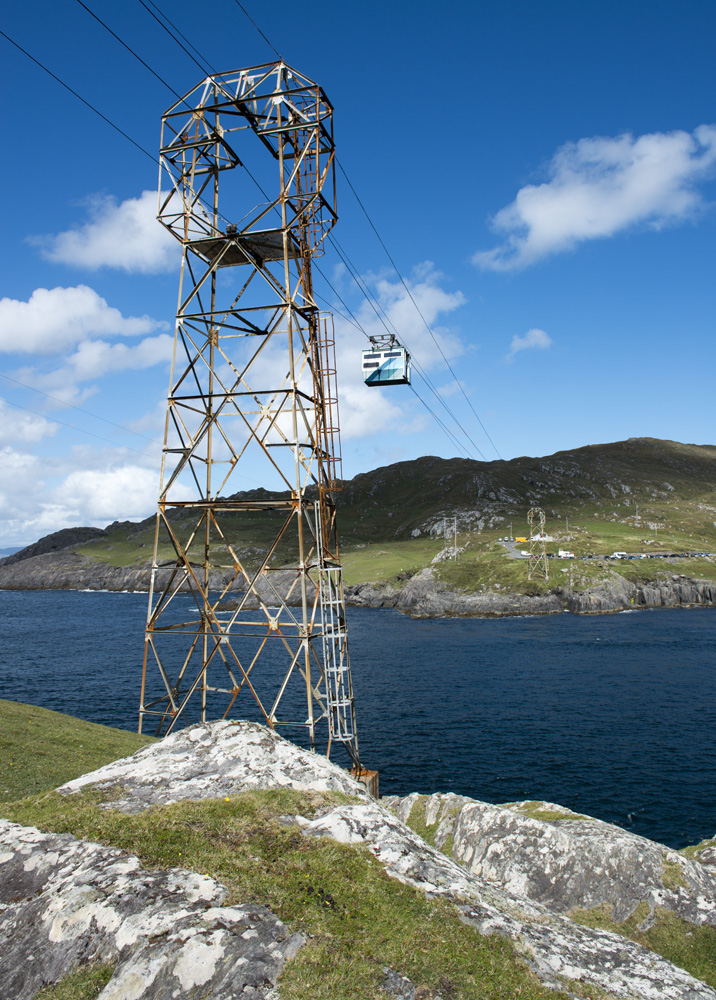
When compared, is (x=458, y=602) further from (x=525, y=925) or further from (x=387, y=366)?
(x=525, y=925)

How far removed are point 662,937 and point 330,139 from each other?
37.4 metres

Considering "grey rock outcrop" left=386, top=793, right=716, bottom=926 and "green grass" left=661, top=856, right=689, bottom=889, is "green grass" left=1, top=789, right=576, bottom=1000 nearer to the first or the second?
"grey rock outcrop" left=386, top=793, right=716, bottom=926

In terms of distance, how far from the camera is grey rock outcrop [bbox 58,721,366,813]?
17.3 metres

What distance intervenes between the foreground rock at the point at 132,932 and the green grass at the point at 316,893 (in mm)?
530

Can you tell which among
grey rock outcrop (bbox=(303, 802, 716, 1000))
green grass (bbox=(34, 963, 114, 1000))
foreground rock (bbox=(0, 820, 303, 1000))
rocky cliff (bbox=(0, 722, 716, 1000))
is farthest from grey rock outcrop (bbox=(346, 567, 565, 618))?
green grass (bbox=(34, 963, 114, 1000))

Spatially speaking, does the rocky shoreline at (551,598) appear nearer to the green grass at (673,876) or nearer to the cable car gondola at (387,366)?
the cable car gondola at (387,366)

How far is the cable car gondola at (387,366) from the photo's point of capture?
140ft

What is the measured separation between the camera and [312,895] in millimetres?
12516

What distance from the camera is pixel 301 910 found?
12.0m

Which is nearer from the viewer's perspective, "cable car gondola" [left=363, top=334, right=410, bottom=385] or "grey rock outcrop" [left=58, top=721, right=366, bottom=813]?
"grey rock outcrop" [left=58, top=721, right=366, bottom=813]

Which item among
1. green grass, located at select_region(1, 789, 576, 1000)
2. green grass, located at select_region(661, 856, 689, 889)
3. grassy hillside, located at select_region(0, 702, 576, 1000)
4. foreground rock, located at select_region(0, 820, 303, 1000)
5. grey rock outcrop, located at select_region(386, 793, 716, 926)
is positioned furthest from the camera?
green grass, located at select_region(661, 856, 689, 889)

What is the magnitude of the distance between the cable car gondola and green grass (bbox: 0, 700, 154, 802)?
29.1 metres

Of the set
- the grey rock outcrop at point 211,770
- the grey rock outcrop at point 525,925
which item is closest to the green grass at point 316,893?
the grey rock outcrop at point 525,925

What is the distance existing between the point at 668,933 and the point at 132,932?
17474 millimetres
